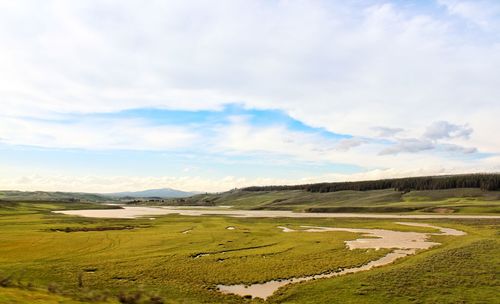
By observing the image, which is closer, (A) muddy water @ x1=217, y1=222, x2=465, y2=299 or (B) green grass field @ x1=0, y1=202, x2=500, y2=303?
(B) green grass field @ x1=0, y1=202, x2=500, y2=303

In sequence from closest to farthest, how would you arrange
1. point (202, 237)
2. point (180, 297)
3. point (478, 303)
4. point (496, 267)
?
1. point (478, 303)
2. point (180, 297)
3. point (496, 267)
4. point (202, 237)

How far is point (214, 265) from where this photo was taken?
48188mm

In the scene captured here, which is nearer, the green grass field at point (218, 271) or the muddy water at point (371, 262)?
the green grass field at point (218, 271)

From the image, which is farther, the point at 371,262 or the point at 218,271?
the point at 371,262

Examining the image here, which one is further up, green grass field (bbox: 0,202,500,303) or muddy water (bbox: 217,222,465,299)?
green grass field (bbox: 0,202,500,303)

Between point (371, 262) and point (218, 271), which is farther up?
point (218, 271)

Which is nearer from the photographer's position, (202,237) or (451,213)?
(202,237)

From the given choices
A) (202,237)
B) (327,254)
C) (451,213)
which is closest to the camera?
(327,254)

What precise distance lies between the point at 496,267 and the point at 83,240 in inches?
2472

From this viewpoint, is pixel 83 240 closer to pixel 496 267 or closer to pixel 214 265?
pixel 214 265

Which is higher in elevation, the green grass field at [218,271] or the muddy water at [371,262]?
the green grass field at [218,271]

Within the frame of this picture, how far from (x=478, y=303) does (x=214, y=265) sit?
2800 centimetres

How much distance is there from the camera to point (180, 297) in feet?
115

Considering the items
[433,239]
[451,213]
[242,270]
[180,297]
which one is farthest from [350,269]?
[451,213]
